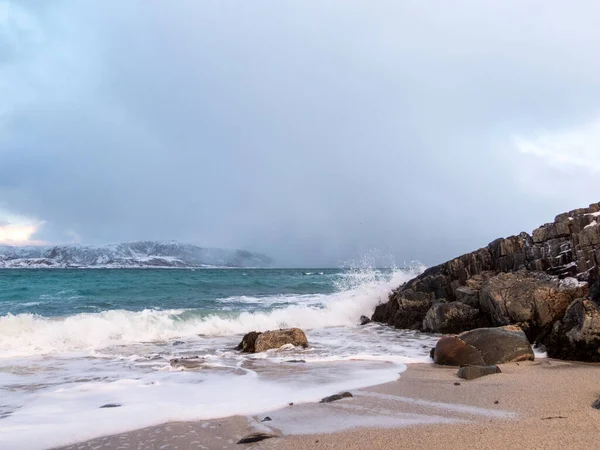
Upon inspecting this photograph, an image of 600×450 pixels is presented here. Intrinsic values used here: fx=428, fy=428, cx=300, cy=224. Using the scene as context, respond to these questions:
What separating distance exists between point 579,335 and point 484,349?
197cm

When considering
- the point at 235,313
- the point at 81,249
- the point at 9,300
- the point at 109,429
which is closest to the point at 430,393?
the point at 109,429

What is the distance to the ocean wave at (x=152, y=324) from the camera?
1285 centimetres

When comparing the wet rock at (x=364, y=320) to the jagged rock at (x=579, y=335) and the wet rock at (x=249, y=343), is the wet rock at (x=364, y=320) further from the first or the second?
the jagged rock at (x=579, y=335)

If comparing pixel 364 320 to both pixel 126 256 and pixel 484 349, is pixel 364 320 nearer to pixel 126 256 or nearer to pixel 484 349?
pixel 484 349

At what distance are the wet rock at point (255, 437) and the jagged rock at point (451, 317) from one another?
996cm

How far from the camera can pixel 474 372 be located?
741cm

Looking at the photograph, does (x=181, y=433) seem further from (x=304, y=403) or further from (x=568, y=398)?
(x=568, y=398)

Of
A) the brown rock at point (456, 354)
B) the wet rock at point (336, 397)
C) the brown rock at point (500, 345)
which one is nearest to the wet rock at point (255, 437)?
the wet rock at point (336, 397)

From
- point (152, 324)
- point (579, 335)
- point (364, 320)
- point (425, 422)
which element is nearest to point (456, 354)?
point (579, 335)

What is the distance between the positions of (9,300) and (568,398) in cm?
2749

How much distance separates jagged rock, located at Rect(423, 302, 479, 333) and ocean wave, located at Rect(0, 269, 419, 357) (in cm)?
487

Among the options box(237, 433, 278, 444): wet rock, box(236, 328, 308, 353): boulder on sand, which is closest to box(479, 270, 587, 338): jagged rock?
box(236, 328, 308, 353): boulder on sand

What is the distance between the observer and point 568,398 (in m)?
5.78

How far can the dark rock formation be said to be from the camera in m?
8.66
